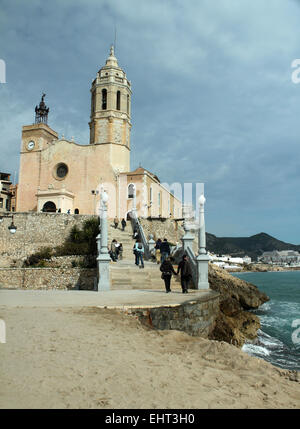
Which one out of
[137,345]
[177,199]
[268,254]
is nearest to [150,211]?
[177,199]

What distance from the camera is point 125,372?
12.6 feet

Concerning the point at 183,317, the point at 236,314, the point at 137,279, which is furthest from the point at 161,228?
the point at 183,317

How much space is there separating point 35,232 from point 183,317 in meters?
21.4

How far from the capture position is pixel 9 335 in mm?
5078

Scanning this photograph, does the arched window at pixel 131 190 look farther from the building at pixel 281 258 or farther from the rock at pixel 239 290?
the building at pixel 281 258

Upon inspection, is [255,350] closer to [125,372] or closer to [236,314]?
[236,314]

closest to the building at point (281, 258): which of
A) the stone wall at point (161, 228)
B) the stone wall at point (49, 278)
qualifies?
the stone wall at point (161, 228)

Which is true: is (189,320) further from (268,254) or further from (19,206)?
(268,254)

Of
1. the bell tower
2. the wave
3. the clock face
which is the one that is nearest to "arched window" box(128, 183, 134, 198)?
the bell tower

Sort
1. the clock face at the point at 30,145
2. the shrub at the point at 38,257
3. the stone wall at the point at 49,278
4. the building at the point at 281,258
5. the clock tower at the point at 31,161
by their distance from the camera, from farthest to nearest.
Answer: the building at the point at 281,258 < the clock face at the point at 30,145 < the clock tower at the point at 31,161 < the shrub at the point at 38,257 < the stone wall at the point at 49,278

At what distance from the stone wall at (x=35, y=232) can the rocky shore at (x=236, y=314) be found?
12247mm

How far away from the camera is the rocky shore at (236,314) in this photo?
9.60 m
